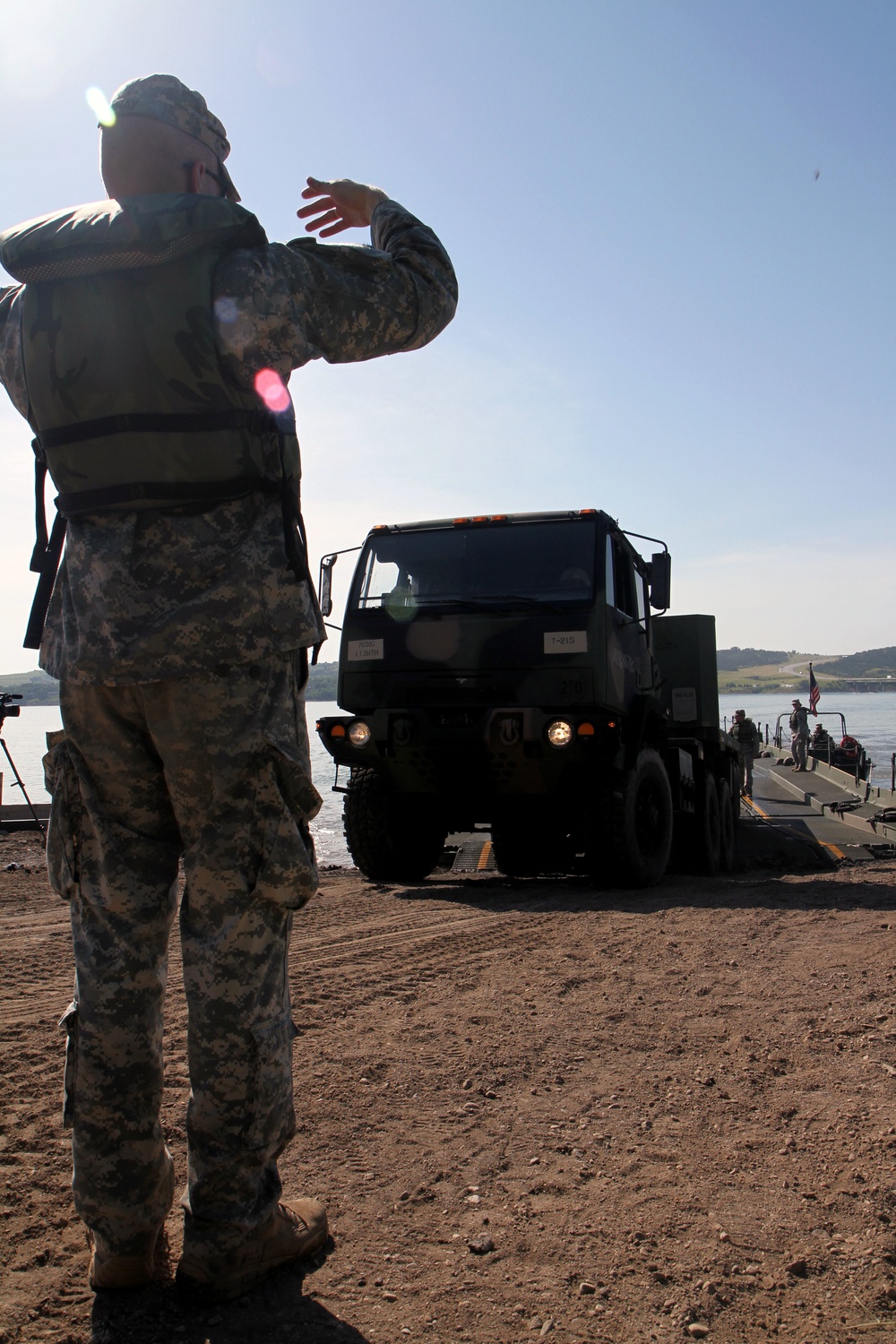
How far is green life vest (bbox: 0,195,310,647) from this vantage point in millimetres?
1719

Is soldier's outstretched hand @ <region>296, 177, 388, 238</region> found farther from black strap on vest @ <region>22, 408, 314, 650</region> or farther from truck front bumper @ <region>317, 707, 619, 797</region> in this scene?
truck front bumper @ <region>317, 707, 619, 797</region>

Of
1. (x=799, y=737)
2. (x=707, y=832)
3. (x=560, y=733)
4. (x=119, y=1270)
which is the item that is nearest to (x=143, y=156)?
(x=119, y=1270)

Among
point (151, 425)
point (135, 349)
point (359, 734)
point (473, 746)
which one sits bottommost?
point (473, 746)

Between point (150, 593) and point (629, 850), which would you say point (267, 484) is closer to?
point (150, 593)

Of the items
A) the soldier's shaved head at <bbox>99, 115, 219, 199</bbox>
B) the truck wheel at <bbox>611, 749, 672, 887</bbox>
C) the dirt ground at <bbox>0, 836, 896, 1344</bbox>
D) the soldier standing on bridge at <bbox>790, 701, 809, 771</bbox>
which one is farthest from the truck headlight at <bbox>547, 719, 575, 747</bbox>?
the soldier standing on bridge at <bbox>790, 701, 809, 771</bbox>

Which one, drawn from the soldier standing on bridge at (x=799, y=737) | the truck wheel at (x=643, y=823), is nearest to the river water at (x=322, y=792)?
the truck wheel at (x=643, y=823)

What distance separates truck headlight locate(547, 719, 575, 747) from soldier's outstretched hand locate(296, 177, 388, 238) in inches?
196

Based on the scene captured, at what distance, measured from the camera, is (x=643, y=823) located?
780cm

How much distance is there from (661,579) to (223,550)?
6843mm

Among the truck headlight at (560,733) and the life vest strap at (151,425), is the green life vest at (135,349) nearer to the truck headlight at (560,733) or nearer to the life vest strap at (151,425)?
the life vest strap at (151,425)

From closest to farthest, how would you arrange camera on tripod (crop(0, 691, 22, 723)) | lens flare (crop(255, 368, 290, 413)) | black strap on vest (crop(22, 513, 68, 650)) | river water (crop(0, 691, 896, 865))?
lens flare (crop(255, 368, 290, 413)), black strap on vest (crop(22, 513, 68, 650)), camera on tripod (crop(0, 691, 22, 723)), river water (crop(0, 691, 896, 865))

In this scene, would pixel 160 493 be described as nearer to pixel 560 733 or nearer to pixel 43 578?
pixel 43 578

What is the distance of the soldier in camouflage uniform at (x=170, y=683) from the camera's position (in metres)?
1.71

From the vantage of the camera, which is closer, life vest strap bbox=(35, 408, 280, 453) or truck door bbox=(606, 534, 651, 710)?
life vest strap bbox=(35, 408, 280, 453)
